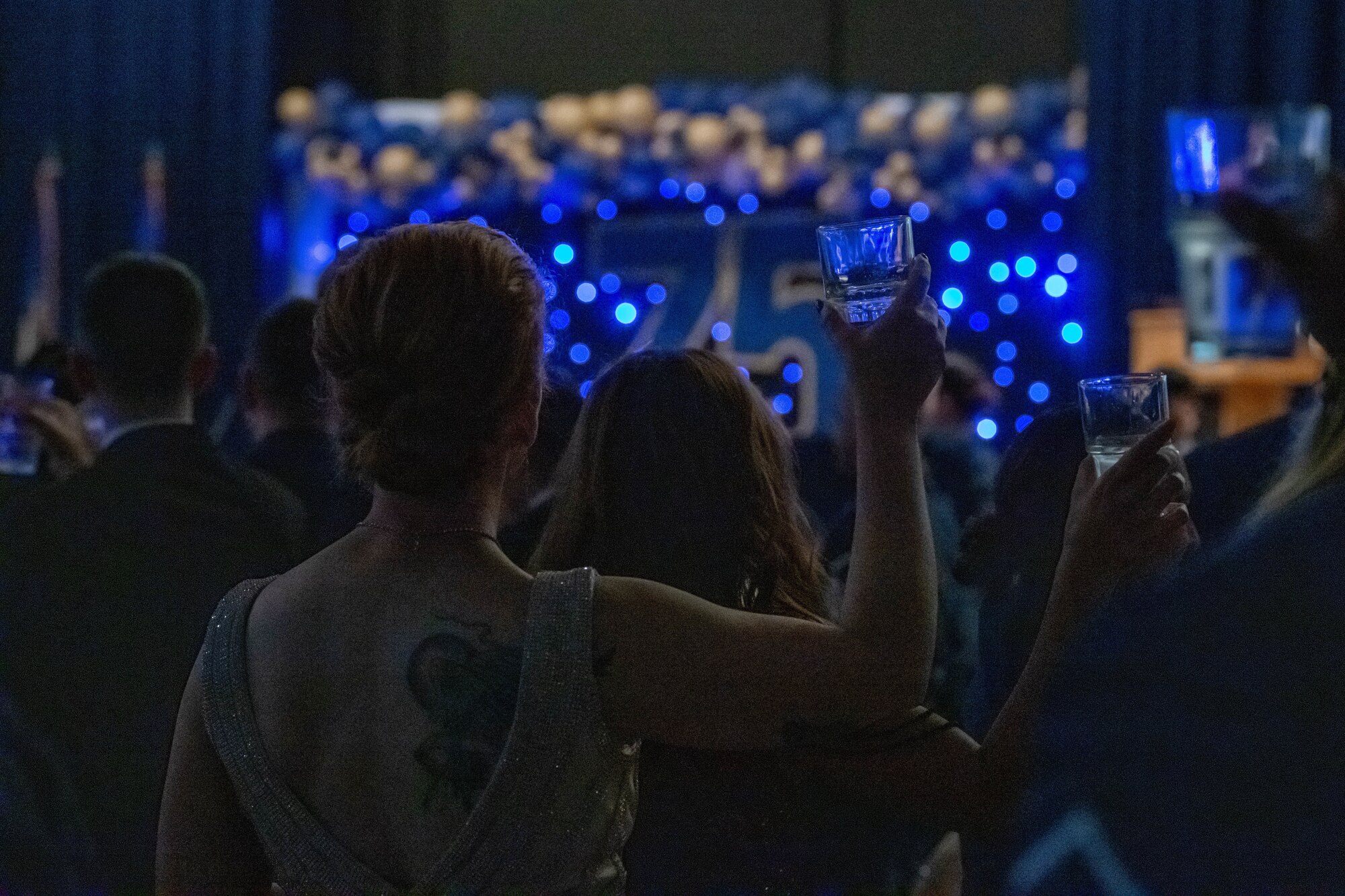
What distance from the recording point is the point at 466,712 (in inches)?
40.8

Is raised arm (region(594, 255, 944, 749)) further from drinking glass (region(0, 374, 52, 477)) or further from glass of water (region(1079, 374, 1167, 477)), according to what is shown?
drinking glass (region(0, 374, 52, 477))

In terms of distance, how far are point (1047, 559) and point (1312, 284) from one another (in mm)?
729

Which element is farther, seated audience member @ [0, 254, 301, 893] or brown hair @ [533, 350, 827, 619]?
seated audience member @ [0, 254, 301, 893]

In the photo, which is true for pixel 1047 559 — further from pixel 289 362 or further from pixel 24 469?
pixel 24 469

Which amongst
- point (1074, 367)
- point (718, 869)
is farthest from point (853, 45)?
point (718, 869)

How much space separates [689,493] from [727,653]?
309 mm

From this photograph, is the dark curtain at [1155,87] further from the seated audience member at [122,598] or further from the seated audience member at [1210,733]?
the seated audience member at [1210,733]

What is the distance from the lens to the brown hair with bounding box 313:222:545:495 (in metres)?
1.05

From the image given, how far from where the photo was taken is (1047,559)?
62.2 inches

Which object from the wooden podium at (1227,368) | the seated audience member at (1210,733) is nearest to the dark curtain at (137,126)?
the wooden podium at (1227,368)

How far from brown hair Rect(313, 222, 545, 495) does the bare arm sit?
8.9 inches

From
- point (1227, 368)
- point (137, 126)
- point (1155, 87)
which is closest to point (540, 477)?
point (1227, 368)

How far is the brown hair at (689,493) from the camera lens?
50.9 inches

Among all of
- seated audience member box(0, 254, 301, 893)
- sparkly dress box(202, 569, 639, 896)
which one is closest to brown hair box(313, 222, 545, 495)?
sparkly dress box(202, 569, 639, 896)
